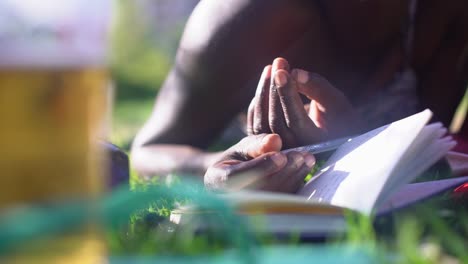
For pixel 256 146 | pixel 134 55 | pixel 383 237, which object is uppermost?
pixel 134 55

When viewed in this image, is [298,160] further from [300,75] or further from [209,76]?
[209,76]

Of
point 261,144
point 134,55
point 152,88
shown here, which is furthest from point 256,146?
point 134,55

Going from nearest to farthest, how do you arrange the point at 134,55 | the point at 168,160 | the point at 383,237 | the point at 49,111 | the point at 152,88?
the point at 49,111 < the point at 383,237 < the point at 168,160 < the point at 152,88 < the point at 134,55

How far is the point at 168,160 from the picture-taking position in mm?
1716

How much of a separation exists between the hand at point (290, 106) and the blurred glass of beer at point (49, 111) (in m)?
0.57

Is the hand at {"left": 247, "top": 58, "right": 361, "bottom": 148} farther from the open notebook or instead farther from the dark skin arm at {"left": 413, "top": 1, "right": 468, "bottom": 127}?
the dark skin arm at {"left": 413, "top": 1, "right": 468, "bottom": 127}

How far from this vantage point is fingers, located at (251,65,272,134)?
119cm

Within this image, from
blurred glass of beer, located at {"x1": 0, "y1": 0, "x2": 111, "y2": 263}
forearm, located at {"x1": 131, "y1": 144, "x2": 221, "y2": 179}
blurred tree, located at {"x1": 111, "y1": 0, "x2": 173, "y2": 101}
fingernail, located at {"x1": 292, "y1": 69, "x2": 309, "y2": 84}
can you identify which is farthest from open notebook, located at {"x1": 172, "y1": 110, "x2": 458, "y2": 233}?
blurred tree, located at {"x1": 111, "y1": 0, "x2": 173, "y2": 101}

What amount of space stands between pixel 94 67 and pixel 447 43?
1.13 meters

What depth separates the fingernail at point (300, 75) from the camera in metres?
1.18

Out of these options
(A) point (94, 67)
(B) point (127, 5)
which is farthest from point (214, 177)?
(B) point (127, 5)

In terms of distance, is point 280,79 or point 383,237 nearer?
point 383,237

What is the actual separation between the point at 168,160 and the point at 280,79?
603 mm

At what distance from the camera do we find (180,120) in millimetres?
1611
